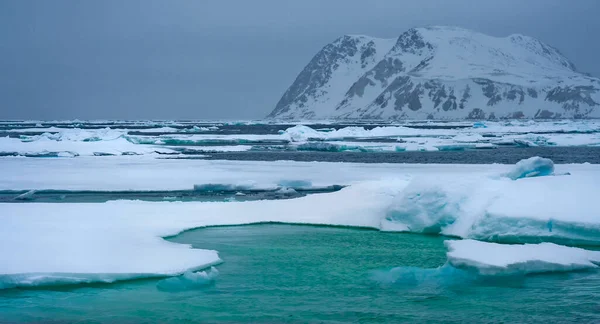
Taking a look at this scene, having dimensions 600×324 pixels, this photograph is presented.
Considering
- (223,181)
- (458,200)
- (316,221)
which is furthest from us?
(223,181)

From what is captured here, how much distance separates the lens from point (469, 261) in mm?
8906

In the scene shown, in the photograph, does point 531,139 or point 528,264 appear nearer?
point 528,264

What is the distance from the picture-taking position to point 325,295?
8109mm

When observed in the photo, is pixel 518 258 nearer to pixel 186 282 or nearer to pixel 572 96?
pixel 186 282

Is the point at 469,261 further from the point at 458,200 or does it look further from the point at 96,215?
the point at 96,215

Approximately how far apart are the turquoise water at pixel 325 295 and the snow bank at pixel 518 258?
0.15 m

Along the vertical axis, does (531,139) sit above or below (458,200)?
below

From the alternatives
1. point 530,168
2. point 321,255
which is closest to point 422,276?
point 321,255

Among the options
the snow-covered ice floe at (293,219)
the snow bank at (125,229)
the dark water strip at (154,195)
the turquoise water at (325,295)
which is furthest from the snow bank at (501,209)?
the dark water strip at (154,195)

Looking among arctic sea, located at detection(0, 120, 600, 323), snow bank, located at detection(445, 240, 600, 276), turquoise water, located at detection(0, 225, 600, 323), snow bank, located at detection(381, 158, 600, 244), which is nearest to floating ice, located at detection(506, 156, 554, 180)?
arctic sea, located at detection(0, 120, 600, 323)

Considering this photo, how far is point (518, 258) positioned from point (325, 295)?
2.79 metres

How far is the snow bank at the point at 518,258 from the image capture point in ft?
29.3

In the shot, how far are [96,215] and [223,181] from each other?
7462 millimetres

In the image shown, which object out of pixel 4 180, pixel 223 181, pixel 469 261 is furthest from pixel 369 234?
pixel 4 180
